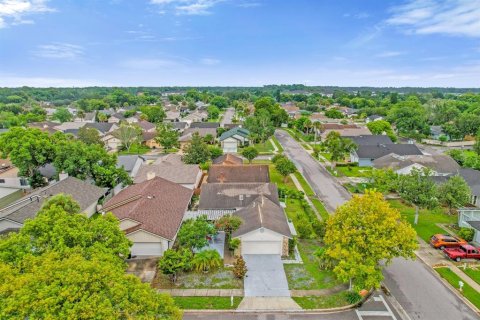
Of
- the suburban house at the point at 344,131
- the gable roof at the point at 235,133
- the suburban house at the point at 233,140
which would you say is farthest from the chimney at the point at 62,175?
the suburban house at the point at 344,131

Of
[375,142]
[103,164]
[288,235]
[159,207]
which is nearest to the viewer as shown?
[288,235]

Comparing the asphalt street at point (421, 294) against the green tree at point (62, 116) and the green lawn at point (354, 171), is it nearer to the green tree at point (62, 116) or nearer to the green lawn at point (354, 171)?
the green lawn at point (354, 171)

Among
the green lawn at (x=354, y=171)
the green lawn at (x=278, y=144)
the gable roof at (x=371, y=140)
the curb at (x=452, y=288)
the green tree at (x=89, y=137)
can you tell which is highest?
the green tree at (x=89, y=137)

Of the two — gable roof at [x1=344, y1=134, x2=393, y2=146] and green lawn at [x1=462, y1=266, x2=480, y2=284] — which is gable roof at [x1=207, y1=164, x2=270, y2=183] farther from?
gable roof at [x1=344, y1=134, x2=393, y2=146]

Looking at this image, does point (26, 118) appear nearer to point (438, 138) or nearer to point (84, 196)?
point (84, 196)

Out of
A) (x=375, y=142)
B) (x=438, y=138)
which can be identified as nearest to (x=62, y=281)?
(x=375, y=142)

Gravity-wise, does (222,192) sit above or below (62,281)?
below

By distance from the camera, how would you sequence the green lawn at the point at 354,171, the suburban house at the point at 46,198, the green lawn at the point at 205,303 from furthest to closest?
the green lawn at the point at 354,171, the suburban house at the point at 46,198, the green lawn at the point at 205,303

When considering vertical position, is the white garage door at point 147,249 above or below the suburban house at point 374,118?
below
